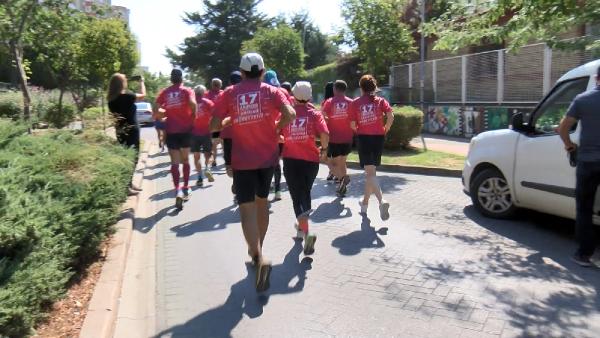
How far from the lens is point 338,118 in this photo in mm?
8289

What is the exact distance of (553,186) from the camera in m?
5.94

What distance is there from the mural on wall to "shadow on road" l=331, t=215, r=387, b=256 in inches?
551

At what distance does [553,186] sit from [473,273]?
1.69 meters

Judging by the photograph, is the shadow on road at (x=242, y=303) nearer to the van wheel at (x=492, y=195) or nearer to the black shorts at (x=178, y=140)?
the van wheel at (x=492, y=195)

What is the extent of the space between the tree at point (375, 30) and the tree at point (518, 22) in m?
6.09

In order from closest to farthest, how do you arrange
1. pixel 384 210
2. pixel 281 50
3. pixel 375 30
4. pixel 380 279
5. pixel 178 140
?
pixel 380 279, pixel 384 210, pixel 178 140, pixel 375 30, pixel 281 50

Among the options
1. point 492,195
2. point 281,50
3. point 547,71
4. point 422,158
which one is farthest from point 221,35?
point 492,195

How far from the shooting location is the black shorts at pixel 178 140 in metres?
7.98

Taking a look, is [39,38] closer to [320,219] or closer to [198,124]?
[198,124]

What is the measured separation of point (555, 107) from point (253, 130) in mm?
3741

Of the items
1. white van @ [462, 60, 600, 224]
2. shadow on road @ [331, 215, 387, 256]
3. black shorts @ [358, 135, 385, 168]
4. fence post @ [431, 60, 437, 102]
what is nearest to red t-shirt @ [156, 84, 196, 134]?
black shorts @ [358, 135, 385, 168]

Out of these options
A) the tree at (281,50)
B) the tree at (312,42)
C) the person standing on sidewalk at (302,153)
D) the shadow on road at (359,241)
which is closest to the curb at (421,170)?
the shadow on road at (359,241)

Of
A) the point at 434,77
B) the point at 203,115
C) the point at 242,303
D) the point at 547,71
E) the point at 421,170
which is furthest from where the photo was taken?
the point at 434,77

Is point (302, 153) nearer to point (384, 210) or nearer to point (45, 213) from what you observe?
point (384, 210)
